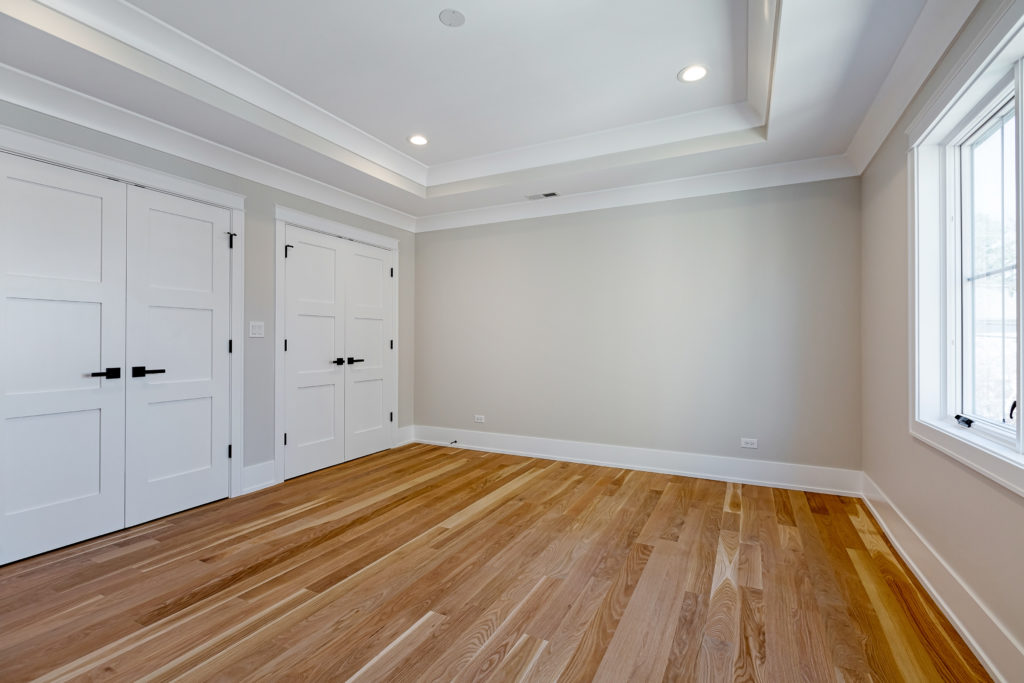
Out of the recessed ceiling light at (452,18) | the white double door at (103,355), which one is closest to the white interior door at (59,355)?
the white double door at (103,355)

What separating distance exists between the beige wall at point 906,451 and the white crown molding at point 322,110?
0.93 meters

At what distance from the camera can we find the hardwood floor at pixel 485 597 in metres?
1.73

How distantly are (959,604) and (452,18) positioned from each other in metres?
3.63

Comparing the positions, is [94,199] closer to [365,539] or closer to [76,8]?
[76,8]

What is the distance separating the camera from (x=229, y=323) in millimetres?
3643

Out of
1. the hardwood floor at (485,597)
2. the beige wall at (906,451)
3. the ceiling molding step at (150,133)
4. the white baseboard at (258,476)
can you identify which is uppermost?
the ceiling molding step at (150,133)

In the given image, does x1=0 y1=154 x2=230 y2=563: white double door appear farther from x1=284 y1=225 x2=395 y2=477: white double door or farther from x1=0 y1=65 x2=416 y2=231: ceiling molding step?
x1=284 y1=225 x2=395 y2=477: white double door

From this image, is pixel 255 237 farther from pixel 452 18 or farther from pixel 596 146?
pixel 596 146

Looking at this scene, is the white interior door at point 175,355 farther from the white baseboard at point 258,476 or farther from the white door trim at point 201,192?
the white baseboard at point 258,476

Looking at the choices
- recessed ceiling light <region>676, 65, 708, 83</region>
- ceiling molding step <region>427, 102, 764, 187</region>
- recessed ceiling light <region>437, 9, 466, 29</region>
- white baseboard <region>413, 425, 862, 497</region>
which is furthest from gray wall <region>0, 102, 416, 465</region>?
recessed ceiling light <region>676, 65, 708, 83</region>

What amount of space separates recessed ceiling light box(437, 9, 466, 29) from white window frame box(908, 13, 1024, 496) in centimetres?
230

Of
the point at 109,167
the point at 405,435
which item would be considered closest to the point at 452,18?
the point at 109,167

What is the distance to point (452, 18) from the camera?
2.47 metres

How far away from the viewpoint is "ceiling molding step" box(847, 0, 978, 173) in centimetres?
196
